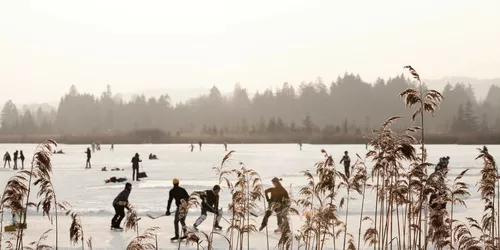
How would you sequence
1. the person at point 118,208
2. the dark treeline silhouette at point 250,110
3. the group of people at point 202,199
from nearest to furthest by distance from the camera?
the group of people at point 202,199, the person at point 118,208, the dark treeline silhouette at point 250,110

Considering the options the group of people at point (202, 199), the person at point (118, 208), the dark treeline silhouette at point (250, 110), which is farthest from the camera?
the dark treeline silhouette at point (250, 110)

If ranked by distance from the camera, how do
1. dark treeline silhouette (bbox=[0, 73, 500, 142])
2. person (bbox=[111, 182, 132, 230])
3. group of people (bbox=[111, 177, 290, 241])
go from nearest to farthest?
group of people (bbox=[111, 177, 290, 241])
person (bbox=[111, 182, 132, 230])
dark treeline silhouette (bbox=[0, 73, 500, 142])

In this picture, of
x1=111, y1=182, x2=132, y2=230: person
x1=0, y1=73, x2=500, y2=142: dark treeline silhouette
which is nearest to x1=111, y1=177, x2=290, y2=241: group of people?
x1=111, y1=182, x2=132, y2=230: person

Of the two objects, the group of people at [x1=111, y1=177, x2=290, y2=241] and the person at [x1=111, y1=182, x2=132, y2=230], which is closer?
the group of people at [x1=111, y1=177, x2=290, y2=241]

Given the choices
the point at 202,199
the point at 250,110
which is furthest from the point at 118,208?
the point at 250,110

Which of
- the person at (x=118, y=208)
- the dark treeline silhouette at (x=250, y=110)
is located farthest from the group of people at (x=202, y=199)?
the dark treeline silhouette at (x=250, y=110)

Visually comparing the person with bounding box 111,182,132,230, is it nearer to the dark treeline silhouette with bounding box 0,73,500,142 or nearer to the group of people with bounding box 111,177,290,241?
the group of people with bounding box 111,177,290,241

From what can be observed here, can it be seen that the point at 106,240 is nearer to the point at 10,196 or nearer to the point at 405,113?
the point at 10,196

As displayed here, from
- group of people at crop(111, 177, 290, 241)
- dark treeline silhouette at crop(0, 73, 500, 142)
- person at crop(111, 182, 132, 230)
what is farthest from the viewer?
dark treeline silhouette at crop(0, 73, 500, 142)

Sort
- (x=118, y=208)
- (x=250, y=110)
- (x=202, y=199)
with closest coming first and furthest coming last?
1. (x=202, y=199)
2. (x=118, y=208)
3. (x=250, y=110)

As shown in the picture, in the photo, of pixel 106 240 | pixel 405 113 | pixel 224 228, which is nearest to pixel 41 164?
pixel 106 240

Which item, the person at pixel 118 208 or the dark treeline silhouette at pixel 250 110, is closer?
the person at pixel 118 208

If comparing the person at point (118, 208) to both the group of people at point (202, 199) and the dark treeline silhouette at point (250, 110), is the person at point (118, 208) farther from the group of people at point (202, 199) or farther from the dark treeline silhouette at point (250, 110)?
the dark treeline silhouette at point (250, 110)

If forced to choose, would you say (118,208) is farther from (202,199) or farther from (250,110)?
(250,110)
